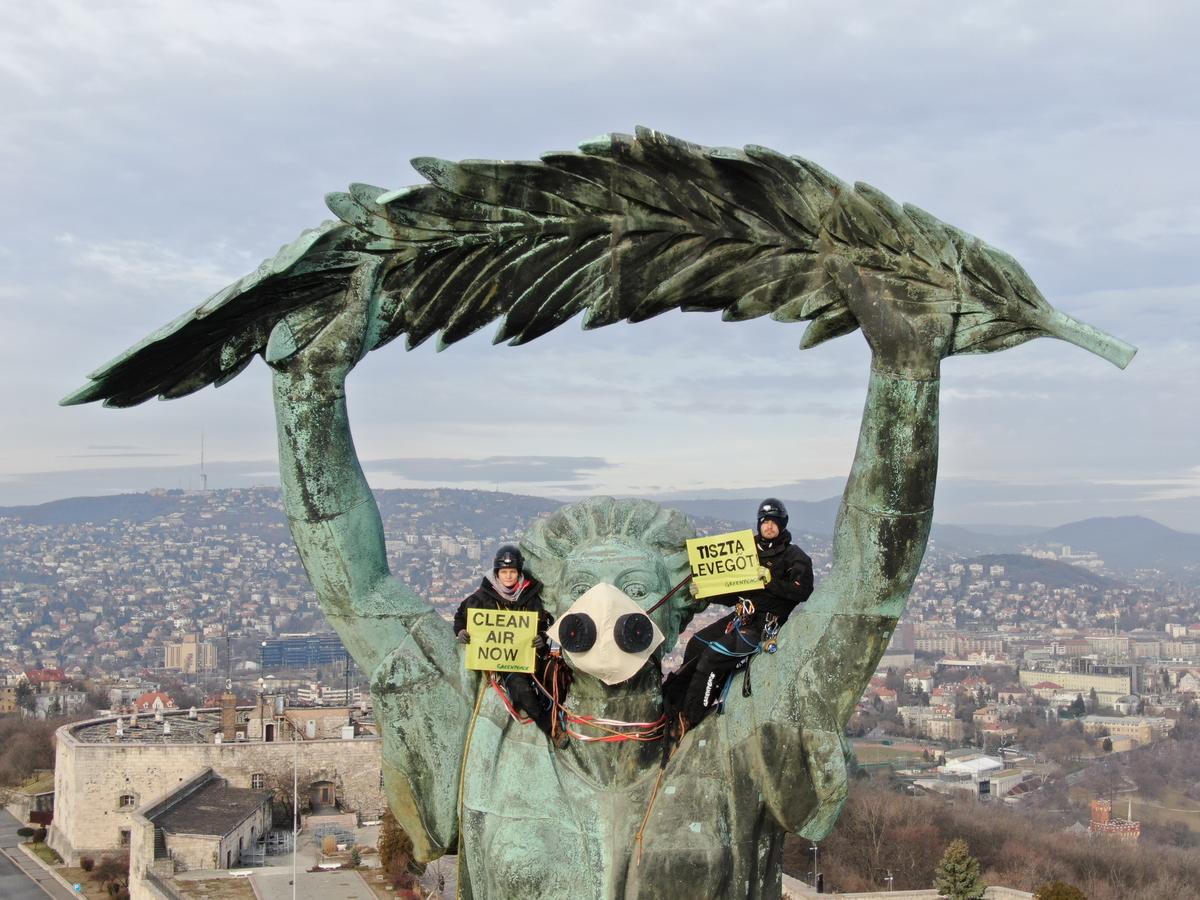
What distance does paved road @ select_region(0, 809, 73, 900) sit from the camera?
3969cm

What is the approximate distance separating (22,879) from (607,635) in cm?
4202

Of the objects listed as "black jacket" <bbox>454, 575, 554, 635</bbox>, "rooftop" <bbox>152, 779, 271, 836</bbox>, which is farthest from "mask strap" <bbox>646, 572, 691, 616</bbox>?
"rooftop" <bbox>152, 779, 271, 836</bbox>

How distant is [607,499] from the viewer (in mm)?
4691

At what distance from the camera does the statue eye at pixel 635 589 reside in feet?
14.6

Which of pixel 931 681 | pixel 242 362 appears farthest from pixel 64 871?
pixel 931 681

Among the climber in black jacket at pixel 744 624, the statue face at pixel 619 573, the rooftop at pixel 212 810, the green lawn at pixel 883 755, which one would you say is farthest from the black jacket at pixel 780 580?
the green lawn at pixel 883 755

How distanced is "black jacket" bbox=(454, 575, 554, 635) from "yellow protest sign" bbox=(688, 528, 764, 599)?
1.60 feet

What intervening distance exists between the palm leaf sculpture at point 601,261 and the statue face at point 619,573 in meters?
0.70

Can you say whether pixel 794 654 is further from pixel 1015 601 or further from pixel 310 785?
pixel 1015 601

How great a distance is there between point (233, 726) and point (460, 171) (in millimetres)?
50442

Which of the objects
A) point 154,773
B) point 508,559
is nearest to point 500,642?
point 508,559

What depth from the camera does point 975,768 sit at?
252 ft

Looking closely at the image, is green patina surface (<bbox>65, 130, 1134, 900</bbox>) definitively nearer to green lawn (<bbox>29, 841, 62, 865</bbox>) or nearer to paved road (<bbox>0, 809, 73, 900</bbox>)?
paved road (<bbox>0, 809, 73, 900</bbox>)

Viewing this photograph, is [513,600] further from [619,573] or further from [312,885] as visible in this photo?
[312,885]
